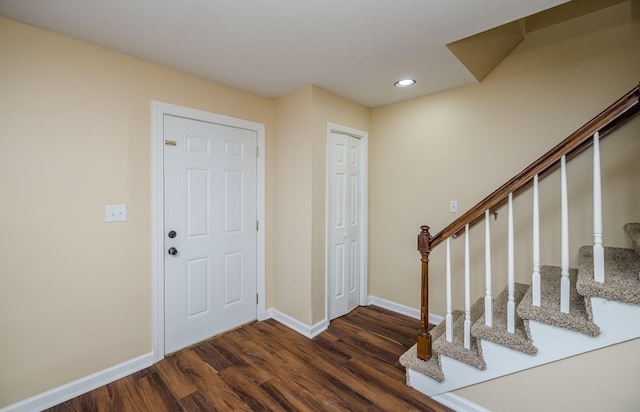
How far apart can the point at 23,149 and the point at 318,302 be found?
7.84 feet

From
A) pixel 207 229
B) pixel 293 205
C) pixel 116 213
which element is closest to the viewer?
pixel 116 213

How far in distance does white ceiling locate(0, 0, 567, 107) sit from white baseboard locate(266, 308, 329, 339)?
7.44 ft

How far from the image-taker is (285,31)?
1.66 meters

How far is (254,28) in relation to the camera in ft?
5.34

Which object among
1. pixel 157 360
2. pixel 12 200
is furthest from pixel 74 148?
pixel 157 360

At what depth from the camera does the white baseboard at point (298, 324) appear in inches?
99.9

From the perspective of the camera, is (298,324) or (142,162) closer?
(142,162)

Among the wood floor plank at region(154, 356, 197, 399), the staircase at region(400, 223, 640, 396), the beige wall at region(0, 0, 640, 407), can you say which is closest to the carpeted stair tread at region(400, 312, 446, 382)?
the staircase at region(400, 223, 640, 396)

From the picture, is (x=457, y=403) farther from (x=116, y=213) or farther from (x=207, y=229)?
(x=116, y=213)

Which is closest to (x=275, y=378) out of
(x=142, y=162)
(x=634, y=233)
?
(x=142, y=162)

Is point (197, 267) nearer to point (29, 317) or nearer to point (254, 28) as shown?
point (29, 317)

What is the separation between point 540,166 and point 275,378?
7.12 feet

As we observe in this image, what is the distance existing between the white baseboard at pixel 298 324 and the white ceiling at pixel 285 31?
2.27m

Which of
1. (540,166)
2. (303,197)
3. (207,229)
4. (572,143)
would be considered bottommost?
(207,229)
